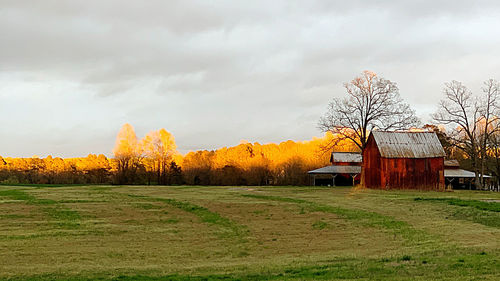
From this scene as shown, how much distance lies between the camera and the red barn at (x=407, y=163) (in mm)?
51656

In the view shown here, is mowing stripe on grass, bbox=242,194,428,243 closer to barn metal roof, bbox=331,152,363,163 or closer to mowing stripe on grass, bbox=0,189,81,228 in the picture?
mowing stripe on grass, bbox=0,189,81,228

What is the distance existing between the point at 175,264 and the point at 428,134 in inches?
1864

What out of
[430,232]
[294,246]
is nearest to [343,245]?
[294,246]

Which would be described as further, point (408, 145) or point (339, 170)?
point (339, 170)

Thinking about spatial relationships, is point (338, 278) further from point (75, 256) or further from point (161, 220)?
point (161, 220)

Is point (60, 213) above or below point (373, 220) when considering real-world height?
below

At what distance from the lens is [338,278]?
11.3 meters

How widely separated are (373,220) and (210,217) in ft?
31.1

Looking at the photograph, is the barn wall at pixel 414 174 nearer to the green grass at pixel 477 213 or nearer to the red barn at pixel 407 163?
the red barn at pixel 407 163

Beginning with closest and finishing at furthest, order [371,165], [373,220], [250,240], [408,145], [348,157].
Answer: [250,240] < [373,220] < [408,145] < [371,165] < [348,157]

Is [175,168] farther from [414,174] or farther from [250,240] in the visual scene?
[250,240]

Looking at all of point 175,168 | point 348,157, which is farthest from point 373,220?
point 175,168

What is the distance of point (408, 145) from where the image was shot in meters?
53.4

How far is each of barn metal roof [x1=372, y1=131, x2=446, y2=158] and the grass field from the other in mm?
19115
